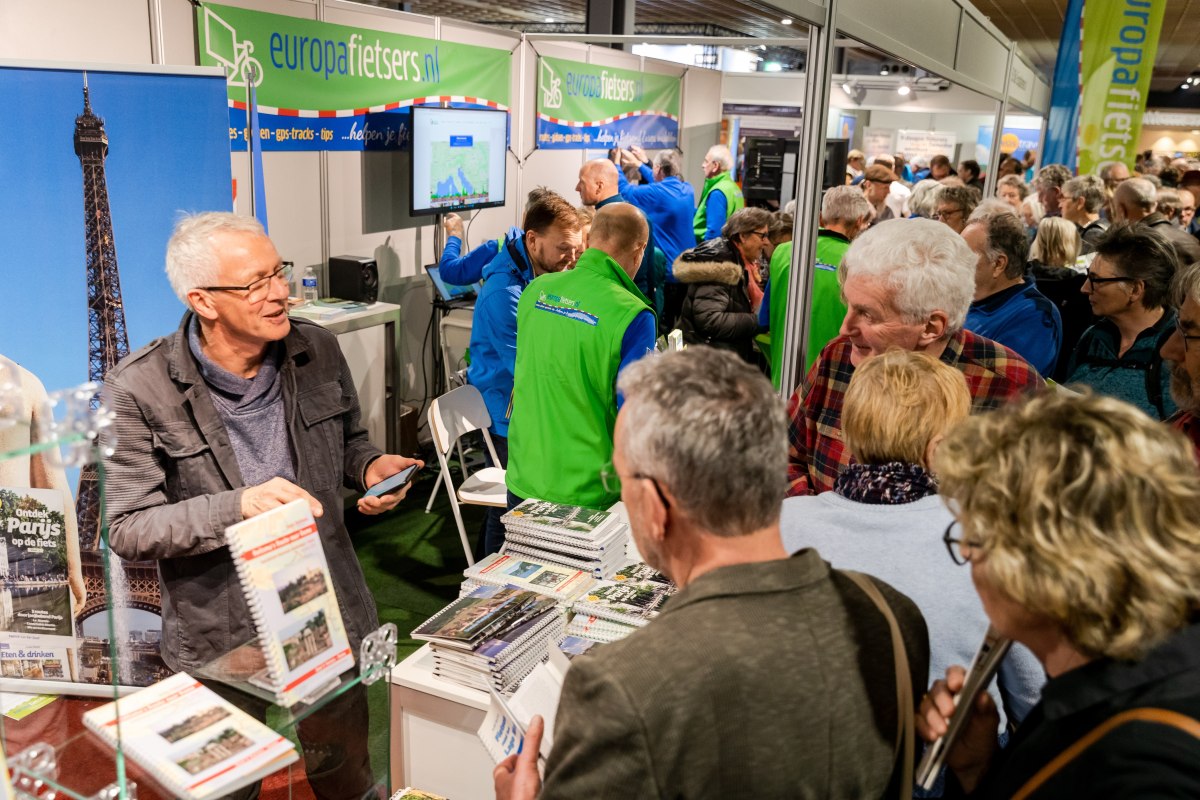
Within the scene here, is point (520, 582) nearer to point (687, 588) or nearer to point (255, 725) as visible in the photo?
point (255, 725)

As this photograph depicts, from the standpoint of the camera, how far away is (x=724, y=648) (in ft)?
3.34

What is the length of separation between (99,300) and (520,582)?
1926mm

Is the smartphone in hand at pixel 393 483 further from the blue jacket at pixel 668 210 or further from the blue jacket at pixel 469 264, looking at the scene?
the blue jacket at pixel 668 210

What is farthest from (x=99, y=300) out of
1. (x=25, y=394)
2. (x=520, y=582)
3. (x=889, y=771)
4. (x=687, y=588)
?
(x=889, y=771)

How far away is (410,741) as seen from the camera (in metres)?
2.21

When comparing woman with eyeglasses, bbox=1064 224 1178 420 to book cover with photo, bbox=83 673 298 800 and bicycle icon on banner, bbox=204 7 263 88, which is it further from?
bicycle icon on banner, bbox=204 7 263 88

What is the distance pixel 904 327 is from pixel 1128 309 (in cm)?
154

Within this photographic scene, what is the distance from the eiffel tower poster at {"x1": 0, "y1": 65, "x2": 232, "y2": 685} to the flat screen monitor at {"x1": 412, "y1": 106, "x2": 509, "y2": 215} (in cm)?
239

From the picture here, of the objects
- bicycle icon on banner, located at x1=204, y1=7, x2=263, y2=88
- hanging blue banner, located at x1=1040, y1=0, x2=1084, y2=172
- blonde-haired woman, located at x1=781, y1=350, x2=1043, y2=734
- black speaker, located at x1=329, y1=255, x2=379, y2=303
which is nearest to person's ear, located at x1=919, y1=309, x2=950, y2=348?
blonde-haired woman, located at x1=781, y1=350, x2=1043, y2=734

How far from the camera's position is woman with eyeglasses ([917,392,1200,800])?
919 millimetres

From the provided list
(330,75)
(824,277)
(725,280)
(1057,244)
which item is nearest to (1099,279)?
(824,277)

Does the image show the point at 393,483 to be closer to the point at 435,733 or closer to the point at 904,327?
the point at 435,733

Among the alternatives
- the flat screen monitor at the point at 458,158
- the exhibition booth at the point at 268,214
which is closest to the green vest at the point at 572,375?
the exhibition booth at the point at 268,214

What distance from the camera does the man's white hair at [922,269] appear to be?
7.54ft
